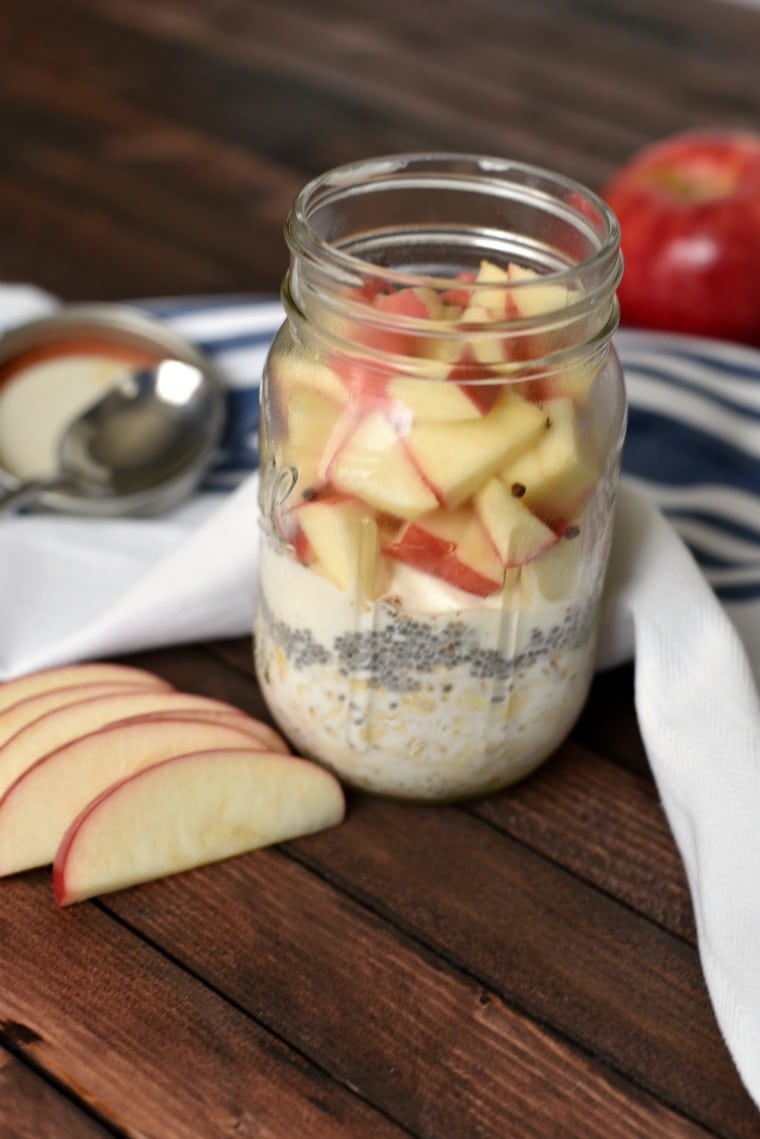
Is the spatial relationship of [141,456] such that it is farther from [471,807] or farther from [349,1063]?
[349,1063]

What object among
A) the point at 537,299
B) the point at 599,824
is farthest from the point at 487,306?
the point at 599,824

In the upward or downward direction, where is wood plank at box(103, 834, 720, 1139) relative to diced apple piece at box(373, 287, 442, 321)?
downward

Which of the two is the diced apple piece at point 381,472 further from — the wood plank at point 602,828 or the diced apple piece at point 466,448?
the wood plank at point 602,828

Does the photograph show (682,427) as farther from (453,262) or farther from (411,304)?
(411,304)

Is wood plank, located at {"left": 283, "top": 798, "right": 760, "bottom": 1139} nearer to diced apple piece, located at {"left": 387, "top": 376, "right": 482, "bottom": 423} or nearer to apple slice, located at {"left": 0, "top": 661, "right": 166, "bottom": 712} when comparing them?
apple slice, located at {"left": 0, "top": 661, "right": 166, "bottom": 712}

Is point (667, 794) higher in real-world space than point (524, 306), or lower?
lower

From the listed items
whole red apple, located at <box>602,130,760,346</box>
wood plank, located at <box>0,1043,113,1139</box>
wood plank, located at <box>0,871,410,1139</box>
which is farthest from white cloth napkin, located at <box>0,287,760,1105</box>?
wood plank, located at <box>0,1043,113,1139</box>

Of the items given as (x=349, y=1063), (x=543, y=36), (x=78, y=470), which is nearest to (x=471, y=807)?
(x=349, y=1063)
